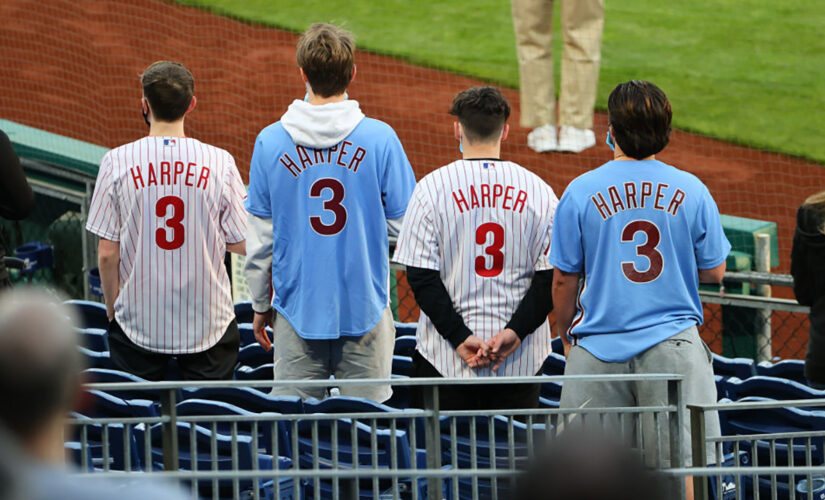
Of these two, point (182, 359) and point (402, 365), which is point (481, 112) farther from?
point (182, 359)

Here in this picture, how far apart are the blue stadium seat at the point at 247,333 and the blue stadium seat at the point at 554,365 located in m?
1.27

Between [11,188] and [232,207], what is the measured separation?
78cm

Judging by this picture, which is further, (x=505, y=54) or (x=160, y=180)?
(x=505, y=54)

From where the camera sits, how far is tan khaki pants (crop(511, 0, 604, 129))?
10742mm

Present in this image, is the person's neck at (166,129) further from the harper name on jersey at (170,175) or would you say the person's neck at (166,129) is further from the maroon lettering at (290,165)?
the maroon lettering at (290,165)

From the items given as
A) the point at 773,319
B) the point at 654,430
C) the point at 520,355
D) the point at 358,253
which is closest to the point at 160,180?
the point at 358,253

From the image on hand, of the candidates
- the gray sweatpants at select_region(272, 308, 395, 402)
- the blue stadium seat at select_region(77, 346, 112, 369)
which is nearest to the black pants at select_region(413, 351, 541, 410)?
the gray sweatpants at select_region(272, 308, 395, 402)

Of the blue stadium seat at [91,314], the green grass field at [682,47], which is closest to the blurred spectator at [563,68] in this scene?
the green grass field at [682,47]

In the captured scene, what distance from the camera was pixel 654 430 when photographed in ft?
12.8

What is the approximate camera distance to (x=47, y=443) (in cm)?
167

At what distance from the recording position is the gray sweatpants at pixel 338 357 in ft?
14.8

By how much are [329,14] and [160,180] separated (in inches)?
471

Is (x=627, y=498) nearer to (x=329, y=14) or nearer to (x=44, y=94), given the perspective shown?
(x=44, y=94)

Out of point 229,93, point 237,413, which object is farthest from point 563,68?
point 237,413
